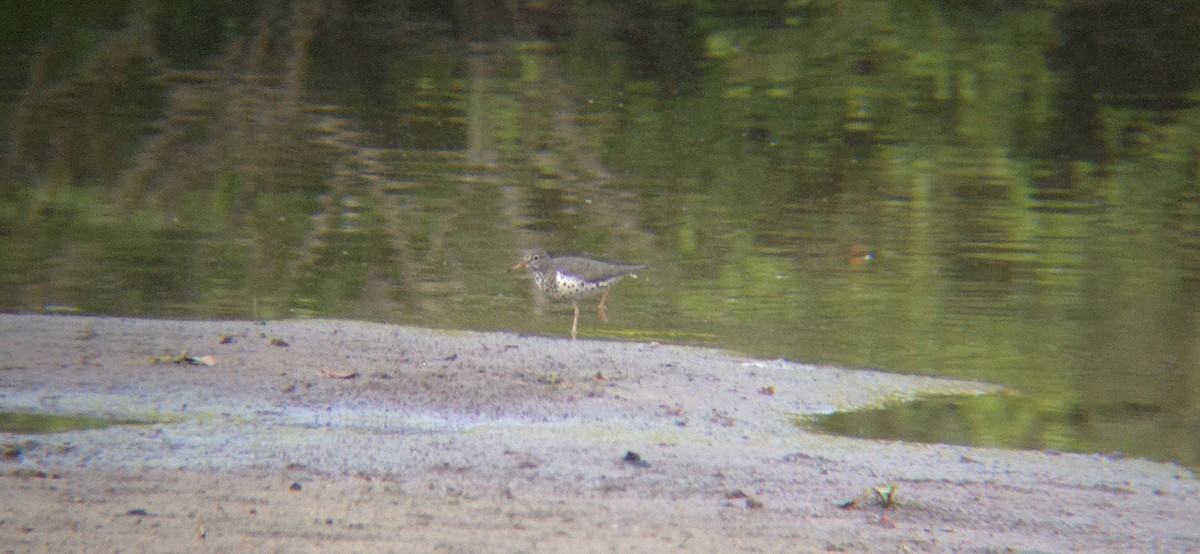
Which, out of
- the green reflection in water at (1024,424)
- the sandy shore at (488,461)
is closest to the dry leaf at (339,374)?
the sandy shore at (488,461)

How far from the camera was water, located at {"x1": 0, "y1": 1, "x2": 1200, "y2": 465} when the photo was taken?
7.65m

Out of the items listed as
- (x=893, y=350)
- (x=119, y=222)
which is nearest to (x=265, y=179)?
(x=119, y=222)

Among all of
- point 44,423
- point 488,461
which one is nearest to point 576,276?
point 488,461

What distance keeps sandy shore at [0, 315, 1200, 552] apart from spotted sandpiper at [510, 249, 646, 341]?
137 centimetres

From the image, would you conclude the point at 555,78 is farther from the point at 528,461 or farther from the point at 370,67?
the point at 528,461

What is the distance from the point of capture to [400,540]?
3992 millimetres

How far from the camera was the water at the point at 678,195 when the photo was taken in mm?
7652

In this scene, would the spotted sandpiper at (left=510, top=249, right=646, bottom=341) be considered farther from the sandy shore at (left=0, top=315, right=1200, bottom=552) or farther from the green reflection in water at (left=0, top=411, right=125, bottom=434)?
the green reflection in water at (left=0, top=411, right=125, bottom=434)

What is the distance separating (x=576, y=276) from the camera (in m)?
8.26

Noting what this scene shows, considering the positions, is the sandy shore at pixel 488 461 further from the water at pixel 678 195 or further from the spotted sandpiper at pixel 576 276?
the spotted sandpiper at pixel 576 276

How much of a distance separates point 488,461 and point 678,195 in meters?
6.75

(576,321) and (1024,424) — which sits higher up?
(1024,424)

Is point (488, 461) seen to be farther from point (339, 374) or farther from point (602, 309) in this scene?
point (602, 309)

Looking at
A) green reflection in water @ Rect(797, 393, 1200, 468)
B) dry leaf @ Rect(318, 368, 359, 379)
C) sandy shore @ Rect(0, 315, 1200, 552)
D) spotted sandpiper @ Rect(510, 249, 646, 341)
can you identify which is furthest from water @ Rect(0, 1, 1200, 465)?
dry leaf @ Rect(318, 368, 359, 379)
